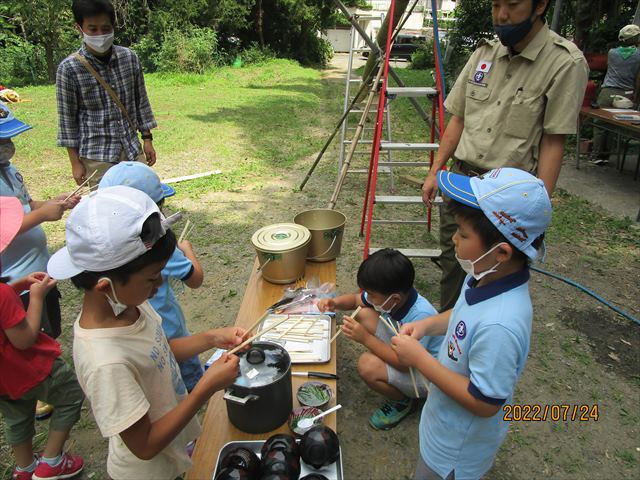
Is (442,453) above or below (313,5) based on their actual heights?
below

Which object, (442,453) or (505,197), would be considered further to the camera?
(442,453)

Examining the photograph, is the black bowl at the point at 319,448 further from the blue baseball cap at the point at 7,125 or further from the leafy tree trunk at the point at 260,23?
the leafy tree trunk at the point at 260,23

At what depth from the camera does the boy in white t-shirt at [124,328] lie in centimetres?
115

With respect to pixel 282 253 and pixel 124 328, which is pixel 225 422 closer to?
pixel 124 328

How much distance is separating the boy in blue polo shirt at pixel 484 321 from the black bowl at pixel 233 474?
690 millimetres

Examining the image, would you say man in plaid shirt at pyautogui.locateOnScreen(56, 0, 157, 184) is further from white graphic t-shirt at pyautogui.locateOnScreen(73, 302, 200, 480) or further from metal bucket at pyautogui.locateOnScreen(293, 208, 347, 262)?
white graphic t-shirt at pyautogui.locateOnScreen(73, 302, 200, 480)

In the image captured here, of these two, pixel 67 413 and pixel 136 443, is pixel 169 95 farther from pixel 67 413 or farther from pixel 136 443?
pixel 136 443

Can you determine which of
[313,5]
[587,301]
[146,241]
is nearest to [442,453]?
[146,241]

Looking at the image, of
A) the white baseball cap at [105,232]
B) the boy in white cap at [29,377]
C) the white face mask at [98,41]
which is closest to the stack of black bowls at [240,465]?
the white baseball cap at [105,232]

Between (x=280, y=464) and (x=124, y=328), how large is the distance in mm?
692

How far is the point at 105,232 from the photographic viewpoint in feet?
3.73

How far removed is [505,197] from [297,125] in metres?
9.61

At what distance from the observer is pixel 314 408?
175cm
